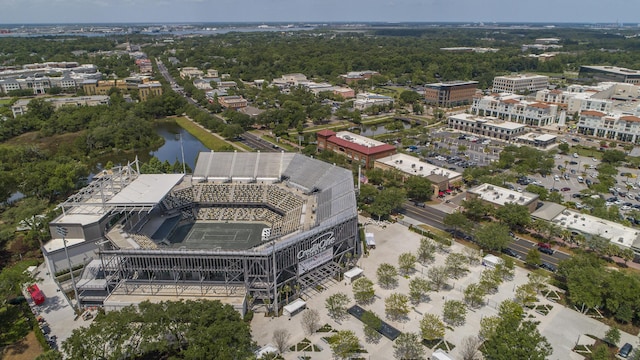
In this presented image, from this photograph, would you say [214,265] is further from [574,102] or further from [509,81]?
[509,81]

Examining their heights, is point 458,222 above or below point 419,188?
above

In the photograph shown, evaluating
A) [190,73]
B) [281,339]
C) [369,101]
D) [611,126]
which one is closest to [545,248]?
[281,339]

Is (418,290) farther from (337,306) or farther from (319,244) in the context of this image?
(319,244)

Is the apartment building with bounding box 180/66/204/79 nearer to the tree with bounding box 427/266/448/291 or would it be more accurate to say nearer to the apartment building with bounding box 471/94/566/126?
the apartment building with bounding box 471/94/566/126

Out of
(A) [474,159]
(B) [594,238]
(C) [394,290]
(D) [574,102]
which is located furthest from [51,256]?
(D) [574,102]

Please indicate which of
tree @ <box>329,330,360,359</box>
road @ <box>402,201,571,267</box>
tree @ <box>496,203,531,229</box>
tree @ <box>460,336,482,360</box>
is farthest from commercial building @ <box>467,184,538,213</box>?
tree @ <box>329,330,360,359</box>

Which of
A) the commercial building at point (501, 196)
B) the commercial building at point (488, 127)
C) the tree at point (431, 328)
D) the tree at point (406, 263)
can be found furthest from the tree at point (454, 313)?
the commercial building at point (488, 127)
